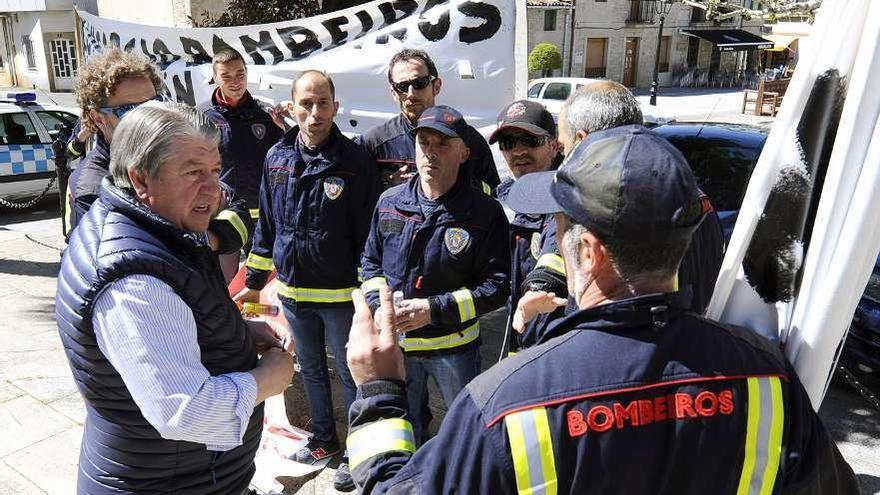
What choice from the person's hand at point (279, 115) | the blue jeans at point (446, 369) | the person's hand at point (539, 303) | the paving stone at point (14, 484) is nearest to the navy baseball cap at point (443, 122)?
the person's hand at point (539, 303)

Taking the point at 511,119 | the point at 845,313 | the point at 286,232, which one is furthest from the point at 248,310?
the point at 845,313

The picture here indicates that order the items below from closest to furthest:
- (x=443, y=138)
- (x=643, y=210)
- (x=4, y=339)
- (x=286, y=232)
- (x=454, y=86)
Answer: (x=643, y=210), (x=443, y=138), (x=286, y=232), (x=454, y=86), (x=4, y=339)

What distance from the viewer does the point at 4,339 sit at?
5.36m

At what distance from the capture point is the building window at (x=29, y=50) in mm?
30406

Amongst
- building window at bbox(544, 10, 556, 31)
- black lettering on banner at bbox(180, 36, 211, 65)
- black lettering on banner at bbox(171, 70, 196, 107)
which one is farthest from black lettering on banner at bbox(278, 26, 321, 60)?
building window at bbox(544, 10, 556, 31)

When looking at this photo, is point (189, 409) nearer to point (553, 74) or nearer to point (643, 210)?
point (643, 210)

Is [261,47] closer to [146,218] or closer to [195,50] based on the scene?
[195,50]

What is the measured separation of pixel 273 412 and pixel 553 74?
32.1 metres

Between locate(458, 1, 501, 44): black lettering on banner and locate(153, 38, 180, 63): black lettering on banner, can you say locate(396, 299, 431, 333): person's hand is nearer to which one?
locate(458, 1, 501, 44): black lettering on banner

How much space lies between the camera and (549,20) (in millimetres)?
35219

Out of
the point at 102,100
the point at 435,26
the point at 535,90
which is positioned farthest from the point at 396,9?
the point at 535,90

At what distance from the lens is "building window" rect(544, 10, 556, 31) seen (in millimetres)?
34969

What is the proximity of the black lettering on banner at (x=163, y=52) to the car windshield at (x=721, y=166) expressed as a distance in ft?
14.5

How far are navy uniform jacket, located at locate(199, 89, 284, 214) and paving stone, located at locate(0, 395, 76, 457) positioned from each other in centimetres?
172
